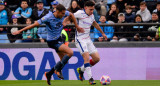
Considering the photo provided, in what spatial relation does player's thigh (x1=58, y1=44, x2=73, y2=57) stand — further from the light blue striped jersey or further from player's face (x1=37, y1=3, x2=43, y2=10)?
player's face (x1=37, y1=3, x2=43, y2=10)

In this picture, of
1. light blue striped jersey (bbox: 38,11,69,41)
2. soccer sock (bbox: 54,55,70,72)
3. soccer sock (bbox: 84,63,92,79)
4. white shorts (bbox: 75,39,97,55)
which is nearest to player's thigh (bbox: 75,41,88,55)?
white shorts (bbox: 75,39,97,55)

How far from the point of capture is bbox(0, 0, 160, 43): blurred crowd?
16531 mm

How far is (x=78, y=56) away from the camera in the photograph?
1655 centimetres

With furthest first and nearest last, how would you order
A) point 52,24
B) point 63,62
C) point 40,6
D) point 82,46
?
point 40,6, point 82,46, point 63,62, point 52,24

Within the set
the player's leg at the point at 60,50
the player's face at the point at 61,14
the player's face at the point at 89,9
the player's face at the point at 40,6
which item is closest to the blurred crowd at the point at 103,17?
the player's face at the point at 40,6

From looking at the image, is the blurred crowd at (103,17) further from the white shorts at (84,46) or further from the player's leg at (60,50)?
the player's leg at (60,50)

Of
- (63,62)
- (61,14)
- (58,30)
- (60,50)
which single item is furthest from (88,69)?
(61,14)

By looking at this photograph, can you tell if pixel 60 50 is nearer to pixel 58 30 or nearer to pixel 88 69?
pixel 58 30

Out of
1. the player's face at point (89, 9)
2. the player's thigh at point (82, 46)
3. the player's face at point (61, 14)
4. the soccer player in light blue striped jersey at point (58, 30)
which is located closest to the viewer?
the player's face at point (61, 14)

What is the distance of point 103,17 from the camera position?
667 inches

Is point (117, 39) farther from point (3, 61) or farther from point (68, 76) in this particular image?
point (3, 61)

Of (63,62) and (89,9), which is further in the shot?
(89,9)

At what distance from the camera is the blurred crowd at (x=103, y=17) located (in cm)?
1653

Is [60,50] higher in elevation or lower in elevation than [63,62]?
higher
